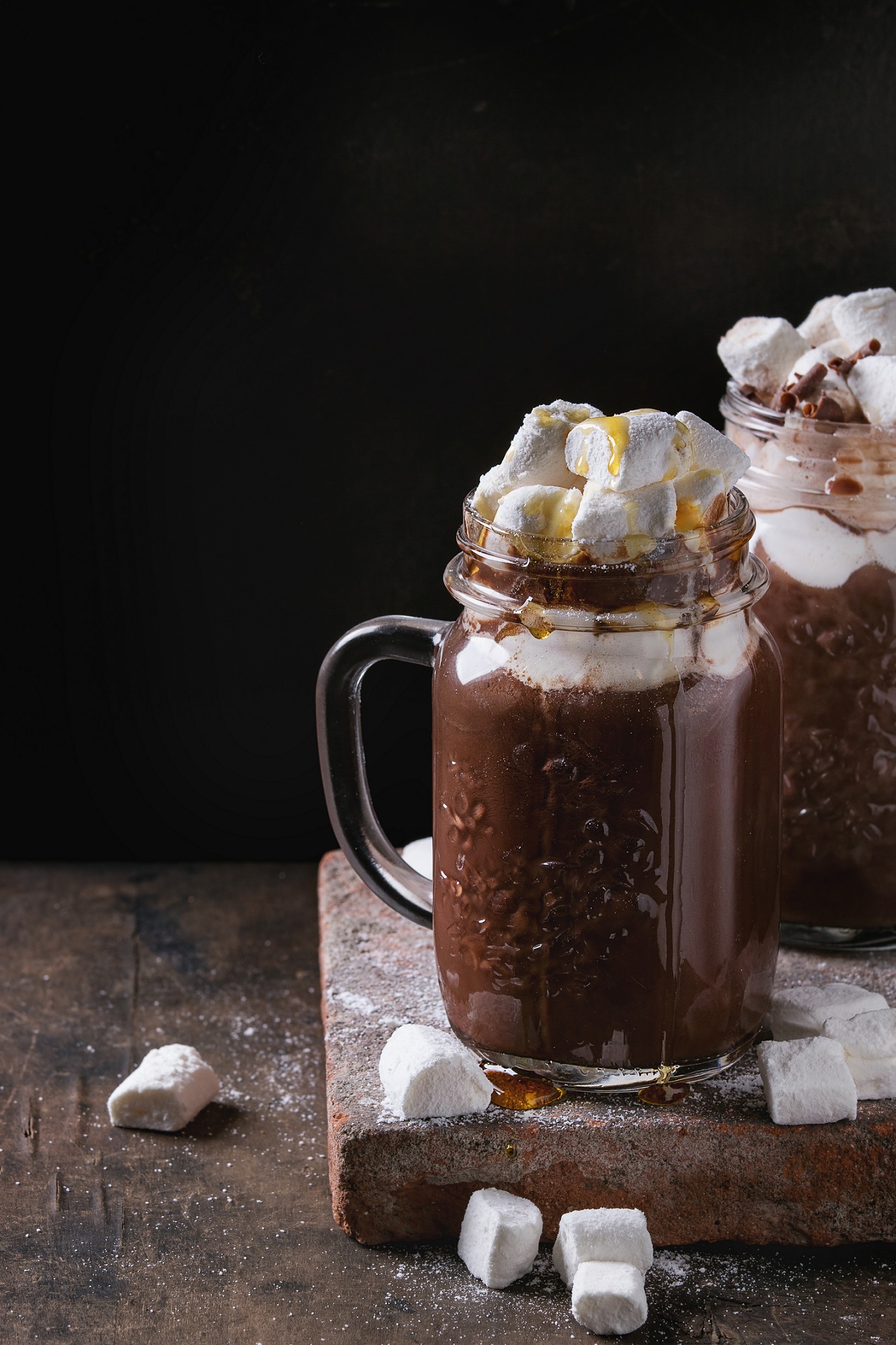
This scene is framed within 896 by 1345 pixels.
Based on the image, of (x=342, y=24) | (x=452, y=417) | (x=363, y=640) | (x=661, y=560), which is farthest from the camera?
(x=452, y=417)

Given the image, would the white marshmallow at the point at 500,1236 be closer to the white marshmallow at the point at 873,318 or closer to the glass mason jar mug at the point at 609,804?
the glass mason jar mug at the point at 609,804

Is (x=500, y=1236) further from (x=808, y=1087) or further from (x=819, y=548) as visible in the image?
(x=819, y=548)

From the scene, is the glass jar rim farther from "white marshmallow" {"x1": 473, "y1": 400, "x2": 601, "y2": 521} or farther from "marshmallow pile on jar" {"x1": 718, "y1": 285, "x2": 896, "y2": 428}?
"marshmallow pile on jar" {"x1": 718, "y1": 285, "x2": 896, "y2": 428}

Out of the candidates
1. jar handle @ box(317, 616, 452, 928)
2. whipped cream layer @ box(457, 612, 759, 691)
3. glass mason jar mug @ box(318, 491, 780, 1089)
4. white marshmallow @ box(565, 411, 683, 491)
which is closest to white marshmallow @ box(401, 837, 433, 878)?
jar handle @ box(317, 616, 452, 928)

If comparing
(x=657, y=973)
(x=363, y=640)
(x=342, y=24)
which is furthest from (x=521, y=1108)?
(x=342, y=24)

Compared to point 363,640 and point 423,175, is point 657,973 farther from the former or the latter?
point 423,175

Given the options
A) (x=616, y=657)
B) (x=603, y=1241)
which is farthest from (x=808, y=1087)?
(x=616, y=657)

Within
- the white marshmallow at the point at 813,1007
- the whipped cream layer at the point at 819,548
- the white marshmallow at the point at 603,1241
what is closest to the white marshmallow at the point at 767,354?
the whipped cream layer at the point at 819,548
